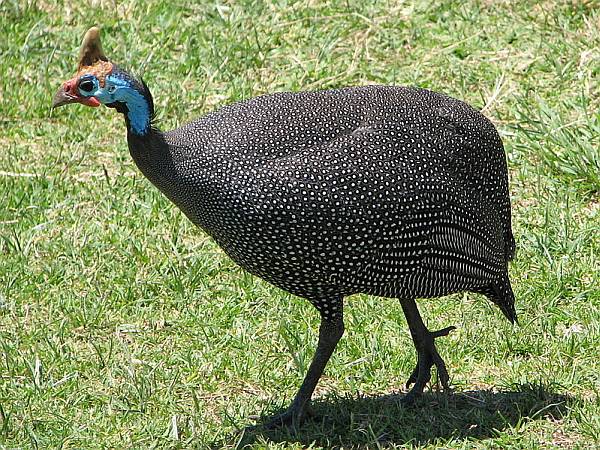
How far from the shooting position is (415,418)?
4.53 meters

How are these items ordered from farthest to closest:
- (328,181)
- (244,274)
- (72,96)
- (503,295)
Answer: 1. (244,274)
2. (503,295)
3. (72,96)
4. (328,181)

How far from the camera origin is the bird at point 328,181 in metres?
4.04

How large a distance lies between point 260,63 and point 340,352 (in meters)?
2.78

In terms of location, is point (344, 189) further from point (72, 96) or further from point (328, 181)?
point (72, 96)

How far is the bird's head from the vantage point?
4.08 m

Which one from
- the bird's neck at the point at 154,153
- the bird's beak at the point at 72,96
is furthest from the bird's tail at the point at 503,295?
the bird's beak at the point at 72,96

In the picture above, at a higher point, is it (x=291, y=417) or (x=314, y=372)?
(x=314, y=372)

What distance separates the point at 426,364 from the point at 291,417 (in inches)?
23.1

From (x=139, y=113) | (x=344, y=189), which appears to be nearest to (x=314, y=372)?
(x=344, y=189)

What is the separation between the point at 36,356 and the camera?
16.1 ft

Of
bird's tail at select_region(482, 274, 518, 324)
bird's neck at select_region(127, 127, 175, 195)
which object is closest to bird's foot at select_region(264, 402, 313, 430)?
bird's tail at select_region(482, 274, 518, 324)

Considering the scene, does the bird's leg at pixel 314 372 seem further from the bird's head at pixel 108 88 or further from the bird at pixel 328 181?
the bird's head at pixel 108 88

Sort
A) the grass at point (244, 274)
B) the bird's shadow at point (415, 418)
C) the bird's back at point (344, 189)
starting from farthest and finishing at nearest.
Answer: the grass at point (244, 274), the bird's shadow at point (415, 418), the bird's back at point (344, 189)

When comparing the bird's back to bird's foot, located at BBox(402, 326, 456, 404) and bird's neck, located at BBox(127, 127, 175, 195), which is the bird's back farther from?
bird's foot, located at BBox(402, 326, 456, 404)
